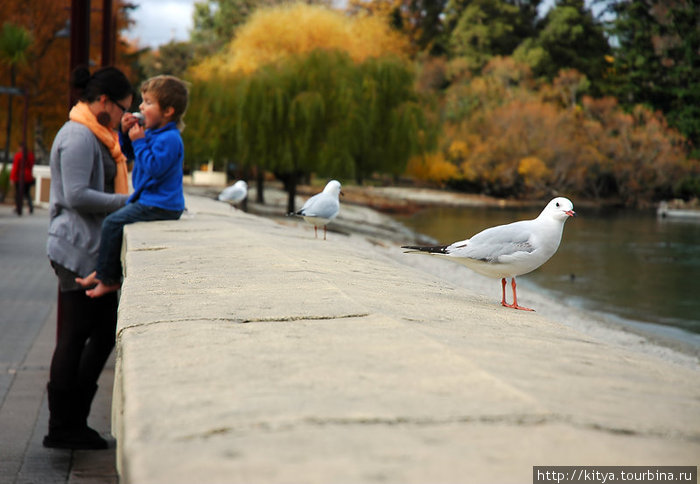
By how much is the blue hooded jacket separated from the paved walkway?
50.4 inches

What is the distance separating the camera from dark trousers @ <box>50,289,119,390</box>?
418 centimetres

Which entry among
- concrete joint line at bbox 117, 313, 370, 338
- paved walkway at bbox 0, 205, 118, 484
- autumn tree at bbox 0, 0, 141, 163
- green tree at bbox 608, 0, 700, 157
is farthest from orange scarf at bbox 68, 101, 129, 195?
green tree at bbox 608, 0, 700, 157

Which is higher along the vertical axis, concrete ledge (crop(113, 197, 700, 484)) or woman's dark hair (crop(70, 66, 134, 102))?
woman's dark hair (crop(70, 66, 134, 102))

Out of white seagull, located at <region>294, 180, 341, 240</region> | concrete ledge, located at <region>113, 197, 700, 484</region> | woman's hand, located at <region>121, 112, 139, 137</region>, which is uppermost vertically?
woman's hand, located at <region>121, 112, 139, 137</region>

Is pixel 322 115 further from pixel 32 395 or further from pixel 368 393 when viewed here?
pixel 368 393

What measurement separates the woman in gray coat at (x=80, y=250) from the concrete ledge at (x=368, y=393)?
4.62ft

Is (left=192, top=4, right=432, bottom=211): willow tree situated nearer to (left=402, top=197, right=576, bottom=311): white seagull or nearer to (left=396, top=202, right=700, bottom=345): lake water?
(left=396, top=202, right=700, bottom=345): lake water

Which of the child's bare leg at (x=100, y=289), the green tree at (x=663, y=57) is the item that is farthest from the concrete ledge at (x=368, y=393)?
the green tree at (x=663, y=57)

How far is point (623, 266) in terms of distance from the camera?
21141 mm

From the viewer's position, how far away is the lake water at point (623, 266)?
15180mm

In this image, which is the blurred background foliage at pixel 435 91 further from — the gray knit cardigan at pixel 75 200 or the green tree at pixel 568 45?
the gray knit cardigan at pixel 75 200

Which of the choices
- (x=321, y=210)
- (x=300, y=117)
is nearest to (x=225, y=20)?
(x=300, y=117)

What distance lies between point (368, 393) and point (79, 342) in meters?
2.91

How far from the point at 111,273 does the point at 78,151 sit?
0.61 m
